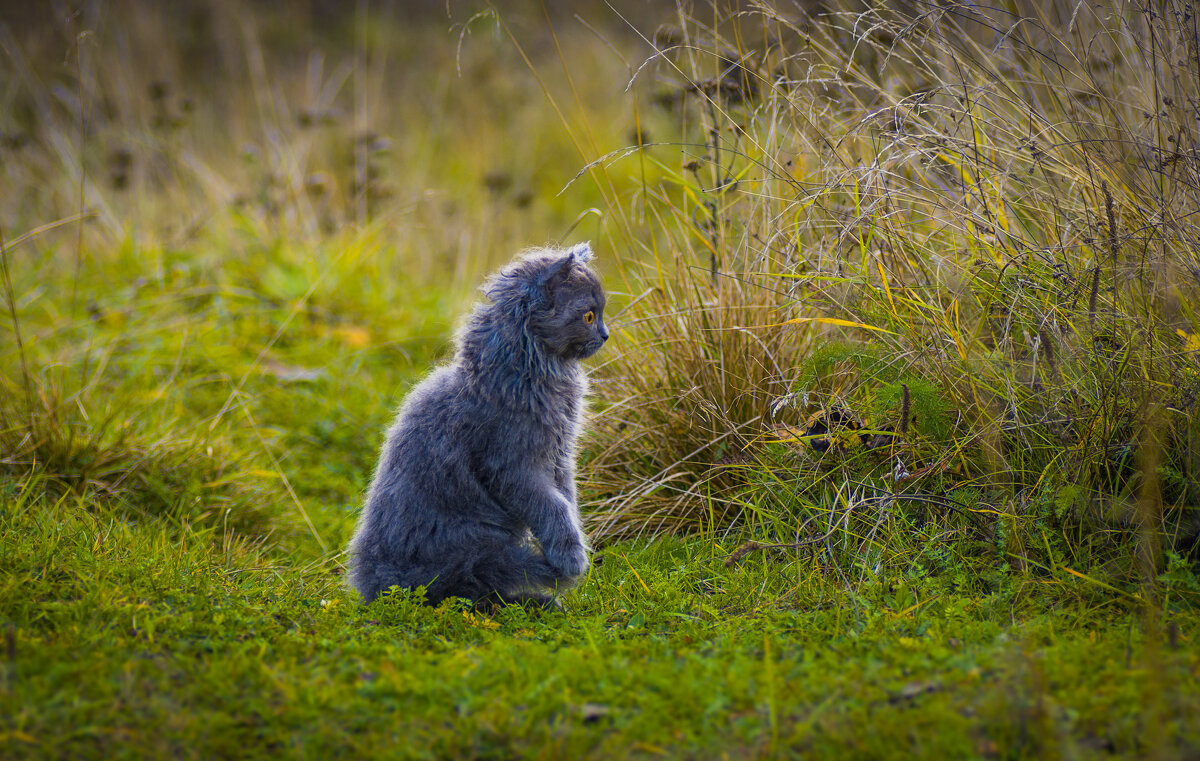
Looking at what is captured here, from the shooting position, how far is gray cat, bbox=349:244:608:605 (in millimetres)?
3809

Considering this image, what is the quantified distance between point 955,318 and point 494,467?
1974mm

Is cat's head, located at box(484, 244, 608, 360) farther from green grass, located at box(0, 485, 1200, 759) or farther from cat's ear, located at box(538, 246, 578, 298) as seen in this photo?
green grass, located at box(0, 485, 1200, 759)

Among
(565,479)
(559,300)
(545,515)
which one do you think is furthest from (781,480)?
(559,300)

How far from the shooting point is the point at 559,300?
3.93 m

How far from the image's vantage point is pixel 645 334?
16.6ft

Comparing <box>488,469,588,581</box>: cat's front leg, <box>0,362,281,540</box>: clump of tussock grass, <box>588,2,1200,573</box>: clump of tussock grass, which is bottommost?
<box>0,362,281,540</box>: clump of tussock grass

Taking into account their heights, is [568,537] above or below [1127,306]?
below

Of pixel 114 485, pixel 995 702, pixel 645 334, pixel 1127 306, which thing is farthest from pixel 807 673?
pixel 114 485

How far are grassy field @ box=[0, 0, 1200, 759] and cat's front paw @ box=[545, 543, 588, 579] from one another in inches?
6.2

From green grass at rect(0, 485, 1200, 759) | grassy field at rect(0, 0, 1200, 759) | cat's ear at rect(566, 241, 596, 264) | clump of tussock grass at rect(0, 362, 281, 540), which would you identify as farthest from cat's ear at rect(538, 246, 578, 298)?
clump of tussock grass at rect(0, 362, 281, 540)

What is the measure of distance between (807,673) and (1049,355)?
1.57m

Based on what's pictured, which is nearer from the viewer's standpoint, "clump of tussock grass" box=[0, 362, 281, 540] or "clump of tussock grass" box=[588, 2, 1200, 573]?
"clump of tussock grass" box=[588, 2, 1200, 573]

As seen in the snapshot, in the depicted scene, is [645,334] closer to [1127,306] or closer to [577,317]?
[577,317]

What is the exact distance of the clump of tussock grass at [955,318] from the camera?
142 inches
